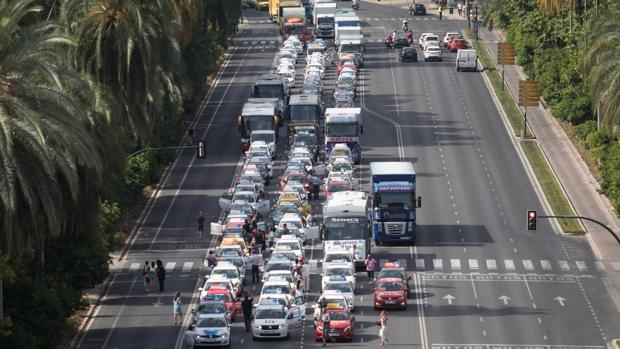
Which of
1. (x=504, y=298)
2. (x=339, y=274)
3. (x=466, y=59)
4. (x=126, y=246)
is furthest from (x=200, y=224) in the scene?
(x=466, y=59)

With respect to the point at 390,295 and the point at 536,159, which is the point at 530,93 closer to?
the point at 536,159

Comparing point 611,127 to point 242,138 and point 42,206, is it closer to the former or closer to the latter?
point 242,138

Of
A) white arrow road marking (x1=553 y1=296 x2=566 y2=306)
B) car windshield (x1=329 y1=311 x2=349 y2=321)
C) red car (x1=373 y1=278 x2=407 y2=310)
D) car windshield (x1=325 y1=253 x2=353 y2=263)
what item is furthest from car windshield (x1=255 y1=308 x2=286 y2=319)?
white arrow road marking (x1=553 y1=296 x2=566 y2=306)

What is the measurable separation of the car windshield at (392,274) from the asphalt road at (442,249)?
1.55 meters

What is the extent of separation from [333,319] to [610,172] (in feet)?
120

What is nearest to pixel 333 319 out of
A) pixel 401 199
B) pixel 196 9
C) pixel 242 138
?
pixel 401 199

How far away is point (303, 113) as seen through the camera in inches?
5566

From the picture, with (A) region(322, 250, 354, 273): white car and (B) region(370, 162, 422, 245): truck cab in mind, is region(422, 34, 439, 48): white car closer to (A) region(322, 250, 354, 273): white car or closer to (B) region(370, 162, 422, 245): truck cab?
(B) region(370, 162, 422, 245): truck cab

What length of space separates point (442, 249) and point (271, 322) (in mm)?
24130

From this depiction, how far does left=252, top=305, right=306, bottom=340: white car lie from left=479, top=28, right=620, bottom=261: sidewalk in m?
26.5

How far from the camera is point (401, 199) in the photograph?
108 meters

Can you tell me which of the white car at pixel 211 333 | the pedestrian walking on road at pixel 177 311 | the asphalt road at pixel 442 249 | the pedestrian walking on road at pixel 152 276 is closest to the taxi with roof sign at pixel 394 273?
the asphalt road at pixel 442 249

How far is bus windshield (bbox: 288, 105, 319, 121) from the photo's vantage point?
463 feet

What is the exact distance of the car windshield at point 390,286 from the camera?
94.1 m
